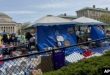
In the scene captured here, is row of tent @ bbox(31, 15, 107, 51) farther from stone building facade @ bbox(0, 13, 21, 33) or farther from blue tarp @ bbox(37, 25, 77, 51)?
stone building facade @ bbox(0, 13, 21, 33)

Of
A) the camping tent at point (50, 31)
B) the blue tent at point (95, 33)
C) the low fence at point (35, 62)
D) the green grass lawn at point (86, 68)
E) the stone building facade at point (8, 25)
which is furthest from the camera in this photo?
the stone building facade at point (8, 25)

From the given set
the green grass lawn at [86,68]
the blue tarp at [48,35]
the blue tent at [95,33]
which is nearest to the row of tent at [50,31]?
the blue tarp at [48,35]

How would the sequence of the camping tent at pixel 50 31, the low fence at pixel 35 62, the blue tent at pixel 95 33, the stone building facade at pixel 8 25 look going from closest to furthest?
the low fence at pixel 35 62 < the camping tent at pixel 50 31 < the blue tent at pixel 95 33 < the stone building facade at pixel 8 25

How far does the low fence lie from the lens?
696 centimetres

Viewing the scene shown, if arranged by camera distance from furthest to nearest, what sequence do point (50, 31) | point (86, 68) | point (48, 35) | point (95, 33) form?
point (95, 33)
point (50, 31)
point (48, 35)
point (86, 68)

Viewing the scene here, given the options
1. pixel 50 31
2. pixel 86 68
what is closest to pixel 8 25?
pixel 50 31

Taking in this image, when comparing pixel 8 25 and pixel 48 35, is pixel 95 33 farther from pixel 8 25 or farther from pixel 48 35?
pixel 8 25

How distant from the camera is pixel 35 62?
7914mm

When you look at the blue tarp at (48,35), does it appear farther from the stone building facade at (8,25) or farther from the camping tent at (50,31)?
the stone building facade at (8,25)

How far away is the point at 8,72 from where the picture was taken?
6.99m

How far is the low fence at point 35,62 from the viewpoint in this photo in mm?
6961

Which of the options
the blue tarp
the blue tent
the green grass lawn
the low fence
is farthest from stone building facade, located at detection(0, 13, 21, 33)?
the green grass lawn

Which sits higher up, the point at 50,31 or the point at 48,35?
the point at 50,31

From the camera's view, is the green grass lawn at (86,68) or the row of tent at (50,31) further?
the row of tent at (50,31)
